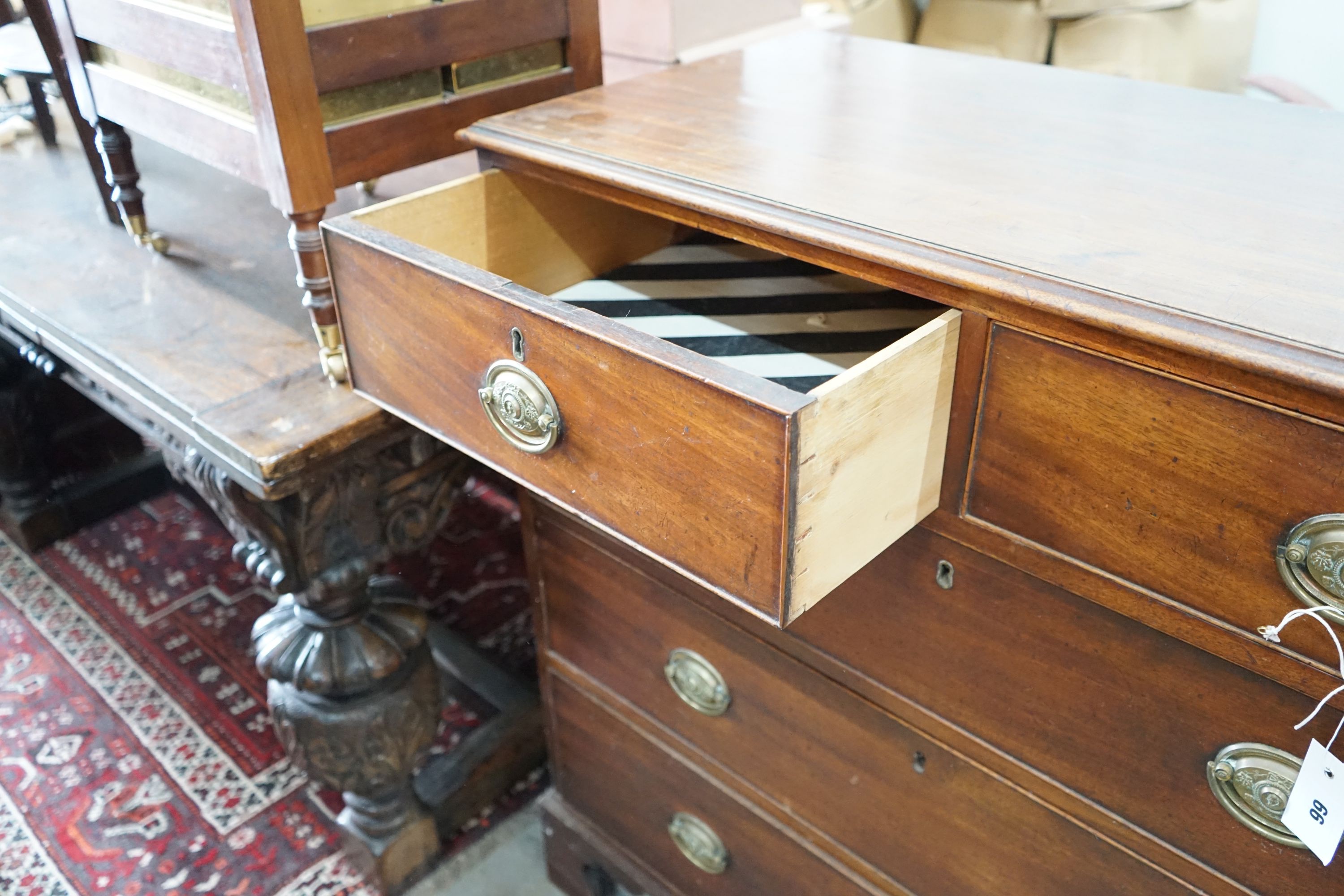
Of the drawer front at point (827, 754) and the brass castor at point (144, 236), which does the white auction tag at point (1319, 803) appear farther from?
the brass castor at point (144, 236)

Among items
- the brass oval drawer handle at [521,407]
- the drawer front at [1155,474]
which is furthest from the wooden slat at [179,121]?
the drawer front at [1155,474]

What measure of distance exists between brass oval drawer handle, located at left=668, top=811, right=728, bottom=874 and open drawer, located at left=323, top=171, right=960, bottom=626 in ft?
1.66

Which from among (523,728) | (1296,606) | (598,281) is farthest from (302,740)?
(1296,606)

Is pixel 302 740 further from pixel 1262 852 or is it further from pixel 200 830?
pixel 1262 852

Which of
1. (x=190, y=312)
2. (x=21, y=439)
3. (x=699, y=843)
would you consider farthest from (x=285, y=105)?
(x=21, y=439)

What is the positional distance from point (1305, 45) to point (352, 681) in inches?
57.0

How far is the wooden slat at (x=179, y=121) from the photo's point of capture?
91 cm

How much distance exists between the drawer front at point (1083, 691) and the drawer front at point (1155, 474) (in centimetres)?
5

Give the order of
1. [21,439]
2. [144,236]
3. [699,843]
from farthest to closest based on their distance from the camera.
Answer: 1. [21,439]
2. [144,236]
3. [699,843]

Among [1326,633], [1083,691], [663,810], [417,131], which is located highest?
[417,131]

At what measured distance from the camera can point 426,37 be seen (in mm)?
925

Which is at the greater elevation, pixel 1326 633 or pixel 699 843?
pixel 1326 633

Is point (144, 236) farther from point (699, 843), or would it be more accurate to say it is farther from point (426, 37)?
point (699, 843)

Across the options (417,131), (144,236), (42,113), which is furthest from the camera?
(42,113)
